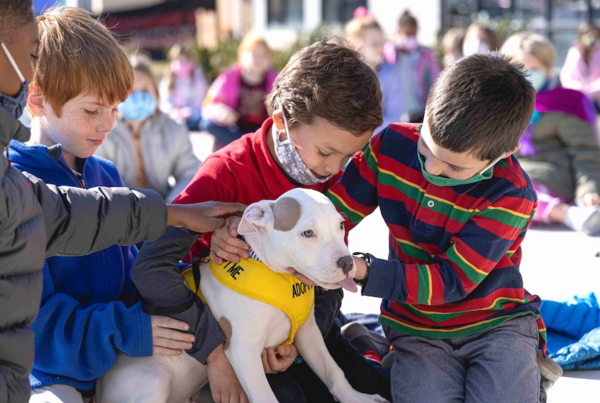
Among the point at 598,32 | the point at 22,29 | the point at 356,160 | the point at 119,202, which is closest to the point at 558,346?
the point at 356,160

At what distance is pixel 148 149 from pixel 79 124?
122 inches

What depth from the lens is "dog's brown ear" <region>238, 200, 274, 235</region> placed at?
269cm

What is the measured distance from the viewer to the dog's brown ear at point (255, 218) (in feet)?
8.81

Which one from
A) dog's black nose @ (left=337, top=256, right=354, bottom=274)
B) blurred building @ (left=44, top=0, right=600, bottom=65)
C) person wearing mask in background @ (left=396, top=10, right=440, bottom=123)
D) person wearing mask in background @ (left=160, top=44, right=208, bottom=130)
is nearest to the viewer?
dog's black nose @ (left=337, top=256, right=354, bottom=274)

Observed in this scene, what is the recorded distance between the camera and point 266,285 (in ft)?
9.15

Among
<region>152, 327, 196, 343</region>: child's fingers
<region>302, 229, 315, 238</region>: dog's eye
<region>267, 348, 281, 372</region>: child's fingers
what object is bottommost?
<region>267, 348, 281, 372</region>: child's fingers

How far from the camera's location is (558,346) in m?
3.82

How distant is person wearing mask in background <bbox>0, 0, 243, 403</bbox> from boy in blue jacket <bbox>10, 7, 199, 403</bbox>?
18.6 inches

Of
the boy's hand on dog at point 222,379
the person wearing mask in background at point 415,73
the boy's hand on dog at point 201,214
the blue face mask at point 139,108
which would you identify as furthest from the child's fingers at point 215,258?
the person wearing mask in background at point 415,73

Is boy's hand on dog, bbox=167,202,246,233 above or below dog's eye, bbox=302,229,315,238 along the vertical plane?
above

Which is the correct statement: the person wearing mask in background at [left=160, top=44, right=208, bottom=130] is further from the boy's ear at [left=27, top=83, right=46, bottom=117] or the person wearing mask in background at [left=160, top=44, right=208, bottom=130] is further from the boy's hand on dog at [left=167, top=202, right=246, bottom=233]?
the boy's hand on dog at [left=167, top=202, right=246, bottom=233]

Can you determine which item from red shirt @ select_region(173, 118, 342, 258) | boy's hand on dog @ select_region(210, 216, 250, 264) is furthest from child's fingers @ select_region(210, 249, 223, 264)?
red shirt @ select_region(173, 118, 342, 258)

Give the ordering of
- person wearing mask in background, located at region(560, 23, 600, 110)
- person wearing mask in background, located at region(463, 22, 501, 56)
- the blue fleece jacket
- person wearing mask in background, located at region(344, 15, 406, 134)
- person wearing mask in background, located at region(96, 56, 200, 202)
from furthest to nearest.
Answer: person wearing mask in background, located at region(560, 23, 600, 110), person wearing mask in background, located at region(344, 15, 406, 134), person wearing mask in background, located at region(463, 22, 501, 56), person wearing mask in background, located at region(96, 56, 200, 202), the blue fleece jacket

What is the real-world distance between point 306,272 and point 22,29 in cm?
132
